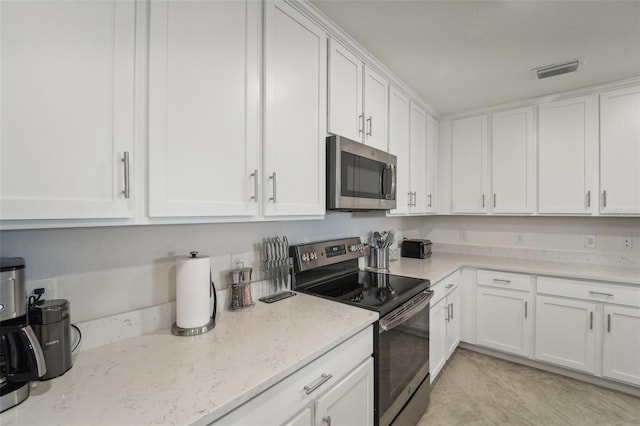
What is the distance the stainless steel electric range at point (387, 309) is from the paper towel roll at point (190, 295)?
0.66 meters

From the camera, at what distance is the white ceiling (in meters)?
1.49

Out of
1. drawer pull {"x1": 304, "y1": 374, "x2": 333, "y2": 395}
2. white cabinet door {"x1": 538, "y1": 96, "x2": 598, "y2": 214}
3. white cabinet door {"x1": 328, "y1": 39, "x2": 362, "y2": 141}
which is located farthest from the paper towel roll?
white cabinet door {"x1": 538, "y1": 96, "x2": 598, "y2": 214}

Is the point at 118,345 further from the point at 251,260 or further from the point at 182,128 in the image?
the point at 182,128

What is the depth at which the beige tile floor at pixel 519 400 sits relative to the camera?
1896 millimetres

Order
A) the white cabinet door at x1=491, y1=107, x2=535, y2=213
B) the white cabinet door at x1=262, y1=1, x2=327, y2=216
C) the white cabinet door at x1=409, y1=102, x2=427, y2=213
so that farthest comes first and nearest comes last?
the white cabinet door at x1=491, y1=107, x2=535, y2=213
the white cabinet door at x1=409, y1=102, x2=427, y2=213
the white cabinet door at x1=262, y1=1, x2=327, y2=216

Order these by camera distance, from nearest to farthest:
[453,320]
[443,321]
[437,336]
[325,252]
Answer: [325,252] → [437,336] → [443,321] → [453,320]

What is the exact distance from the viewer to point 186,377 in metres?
0.84

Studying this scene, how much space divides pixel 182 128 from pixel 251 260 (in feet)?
2.70

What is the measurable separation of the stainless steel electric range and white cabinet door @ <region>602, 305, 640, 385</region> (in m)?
1.49

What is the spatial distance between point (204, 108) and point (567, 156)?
10.2 feet

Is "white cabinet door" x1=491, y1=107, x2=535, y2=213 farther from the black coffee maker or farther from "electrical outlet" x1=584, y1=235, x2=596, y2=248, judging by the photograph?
the black coffee maker

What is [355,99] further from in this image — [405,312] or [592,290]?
[592,290]

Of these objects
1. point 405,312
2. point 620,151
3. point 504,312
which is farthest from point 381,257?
point 620,151

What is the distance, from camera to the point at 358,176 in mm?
1777
